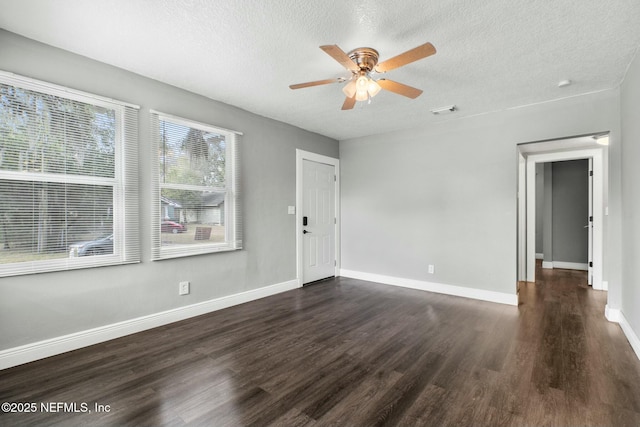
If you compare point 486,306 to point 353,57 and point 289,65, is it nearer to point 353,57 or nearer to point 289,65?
point 353,57

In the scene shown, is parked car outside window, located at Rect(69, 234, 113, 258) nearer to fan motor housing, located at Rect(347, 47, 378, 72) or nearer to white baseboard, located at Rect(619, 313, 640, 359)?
fan motor housing, located at Rect(347, 47, 378, 72)

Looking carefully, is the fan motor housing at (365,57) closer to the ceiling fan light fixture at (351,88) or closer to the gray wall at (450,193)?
the ceiling fan light fixture at (351,88)

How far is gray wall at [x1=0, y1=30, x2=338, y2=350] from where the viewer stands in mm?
2334

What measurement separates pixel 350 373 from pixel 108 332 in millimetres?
2255

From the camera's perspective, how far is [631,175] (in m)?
2.65

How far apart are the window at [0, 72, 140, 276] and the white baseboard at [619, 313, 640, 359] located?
14.9 ft

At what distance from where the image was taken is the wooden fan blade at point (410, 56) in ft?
6.11

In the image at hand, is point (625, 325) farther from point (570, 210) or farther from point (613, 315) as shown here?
point (570, 210)

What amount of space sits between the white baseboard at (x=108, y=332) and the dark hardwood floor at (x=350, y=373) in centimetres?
8

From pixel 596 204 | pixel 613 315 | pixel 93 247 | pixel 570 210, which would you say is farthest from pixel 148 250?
pixel 570 210

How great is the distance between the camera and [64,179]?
2477mm

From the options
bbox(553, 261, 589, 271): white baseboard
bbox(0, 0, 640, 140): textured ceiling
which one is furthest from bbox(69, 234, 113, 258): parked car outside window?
bbox(553, 261, 589, 271): white baseboard

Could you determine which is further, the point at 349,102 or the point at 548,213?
the point at 548,213

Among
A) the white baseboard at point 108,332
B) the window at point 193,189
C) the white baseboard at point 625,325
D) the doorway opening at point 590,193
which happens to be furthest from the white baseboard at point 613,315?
the window at point 193,189
